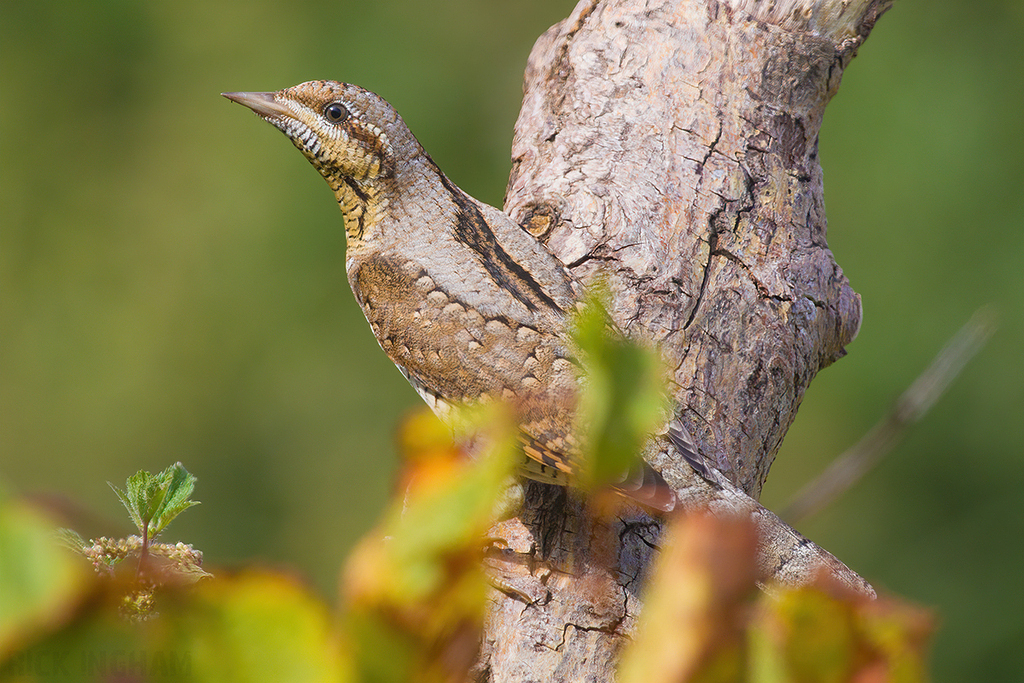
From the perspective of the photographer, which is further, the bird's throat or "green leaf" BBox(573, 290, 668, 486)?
the bird's throat

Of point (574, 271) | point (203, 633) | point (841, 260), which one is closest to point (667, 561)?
point (203, 633)

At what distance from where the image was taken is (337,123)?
2.25m

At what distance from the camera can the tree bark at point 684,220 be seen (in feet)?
5.56

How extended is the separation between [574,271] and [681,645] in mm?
1805

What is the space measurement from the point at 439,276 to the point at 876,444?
49.2 inches

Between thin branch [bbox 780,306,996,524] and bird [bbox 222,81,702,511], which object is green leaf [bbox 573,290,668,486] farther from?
bird [bbox 222,81,702,511]

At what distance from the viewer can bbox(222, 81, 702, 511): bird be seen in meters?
1.91

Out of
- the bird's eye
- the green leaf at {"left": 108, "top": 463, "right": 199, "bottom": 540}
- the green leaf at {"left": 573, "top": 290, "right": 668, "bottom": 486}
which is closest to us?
the green leaf at {"left": 573, "top": 290, "right": 668, "bottom": 486}

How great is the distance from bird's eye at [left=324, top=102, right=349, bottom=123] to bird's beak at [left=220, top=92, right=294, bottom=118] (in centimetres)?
10

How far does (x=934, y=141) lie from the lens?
6.04 metres

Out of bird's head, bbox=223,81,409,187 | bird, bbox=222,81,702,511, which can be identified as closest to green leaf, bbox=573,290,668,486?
bird, bbox=222,81,702,511

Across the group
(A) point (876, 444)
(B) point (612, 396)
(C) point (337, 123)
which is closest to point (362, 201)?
(C) point (337, 123)

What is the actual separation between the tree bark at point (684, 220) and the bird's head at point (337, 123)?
40 cm

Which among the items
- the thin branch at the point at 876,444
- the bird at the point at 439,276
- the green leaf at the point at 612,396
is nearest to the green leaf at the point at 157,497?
the green leaf at the point at 612,396
